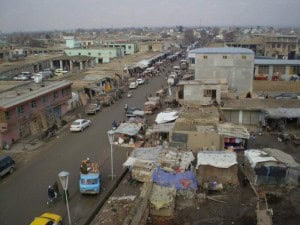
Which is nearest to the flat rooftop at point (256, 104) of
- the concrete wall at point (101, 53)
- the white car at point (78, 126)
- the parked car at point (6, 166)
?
the white car at point (78, 126)

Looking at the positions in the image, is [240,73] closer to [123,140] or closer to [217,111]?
[217,111]

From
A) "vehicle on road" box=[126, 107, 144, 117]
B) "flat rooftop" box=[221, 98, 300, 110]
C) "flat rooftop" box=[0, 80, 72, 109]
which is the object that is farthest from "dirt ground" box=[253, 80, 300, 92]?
"flat rooftop" box=[0, 80, 72, 109]

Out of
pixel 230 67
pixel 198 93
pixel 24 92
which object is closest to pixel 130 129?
pixel 198 93

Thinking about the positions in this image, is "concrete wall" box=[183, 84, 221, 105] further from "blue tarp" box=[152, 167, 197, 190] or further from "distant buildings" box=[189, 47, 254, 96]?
"blue tarp" box=[152, 167, 197, 190]

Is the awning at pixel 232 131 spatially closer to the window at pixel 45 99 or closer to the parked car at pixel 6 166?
the parked car at pixel 6 166

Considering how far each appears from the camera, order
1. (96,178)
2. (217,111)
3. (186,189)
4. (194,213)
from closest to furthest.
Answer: (194,213) → (186,189) → (96,178) → (217,111)

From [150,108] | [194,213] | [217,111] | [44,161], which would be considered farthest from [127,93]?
[194,213]
